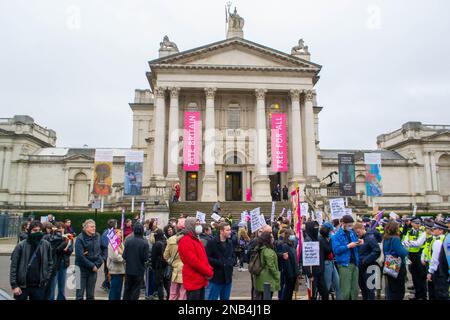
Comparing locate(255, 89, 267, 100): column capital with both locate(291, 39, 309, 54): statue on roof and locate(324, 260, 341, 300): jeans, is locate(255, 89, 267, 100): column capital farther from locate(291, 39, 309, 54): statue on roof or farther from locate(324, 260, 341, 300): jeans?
locate(324, 260, 341, 300): jeans

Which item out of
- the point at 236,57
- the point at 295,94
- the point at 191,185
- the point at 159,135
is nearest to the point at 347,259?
the point at 159,135

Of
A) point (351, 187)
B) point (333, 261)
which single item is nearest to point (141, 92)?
point (351, 187)

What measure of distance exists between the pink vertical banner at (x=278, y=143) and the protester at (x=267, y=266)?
2621 cm

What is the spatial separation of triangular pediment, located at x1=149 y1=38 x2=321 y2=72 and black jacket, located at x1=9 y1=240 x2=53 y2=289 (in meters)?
31.2

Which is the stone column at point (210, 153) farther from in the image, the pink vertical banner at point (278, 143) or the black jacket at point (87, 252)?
the black jacket at point (87, 252)

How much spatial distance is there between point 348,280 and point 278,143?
25.9m

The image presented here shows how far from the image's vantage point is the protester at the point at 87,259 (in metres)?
8.77

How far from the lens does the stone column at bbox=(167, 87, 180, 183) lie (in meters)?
35.9

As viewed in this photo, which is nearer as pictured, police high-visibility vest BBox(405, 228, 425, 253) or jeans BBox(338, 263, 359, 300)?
jeans BBox(338, 263, 359, 300)

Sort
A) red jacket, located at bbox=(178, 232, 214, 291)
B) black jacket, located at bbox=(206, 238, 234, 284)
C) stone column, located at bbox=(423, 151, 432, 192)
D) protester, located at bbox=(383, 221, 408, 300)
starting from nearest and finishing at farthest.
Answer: red jacket, located at bbox=(178, 232, 214, 291)
black jacket, located at bbox=(206, 238, 234, 284)
protester, located at bbox=(383, 221, 408, 300)
stone column, located at bbox=(423, 151, 432, 192)

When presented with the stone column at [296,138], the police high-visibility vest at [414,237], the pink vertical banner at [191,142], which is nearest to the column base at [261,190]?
the stone column at [296,138]

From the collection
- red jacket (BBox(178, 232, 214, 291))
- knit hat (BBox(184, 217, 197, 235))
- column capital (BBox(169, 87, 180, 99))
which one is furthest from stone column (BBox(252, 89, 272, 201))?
red jacket (BBox(178, 232, 214, 291))
